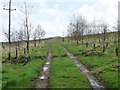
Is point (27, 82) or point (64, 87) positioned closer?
point (64, 87)

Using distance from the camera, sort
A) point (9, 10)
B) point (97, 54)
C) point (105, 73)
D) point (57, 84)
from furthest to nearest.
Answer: point (97, 54) → point (9, 10) → point (105, 73) → point (57, 84)

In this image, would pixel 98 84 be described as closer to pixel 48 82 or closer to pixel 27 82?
pixel 48 82

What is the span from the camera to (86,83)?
2573 cm

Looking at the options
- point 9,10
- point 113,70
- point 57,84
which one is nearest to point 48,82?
point 57,84

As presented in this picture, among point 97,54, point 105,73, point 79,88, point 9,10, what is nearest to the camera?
point 79,88

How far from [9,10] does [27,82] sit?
1044 inches

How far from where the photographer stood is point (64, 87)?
23.7 metres

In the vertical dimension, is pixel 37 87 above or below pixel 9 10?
below

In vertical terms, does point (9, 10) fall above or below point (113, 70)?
above

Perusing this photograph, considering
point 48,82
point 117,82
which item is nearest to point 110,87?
point 117,82

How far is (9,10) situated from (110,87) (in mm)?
30435

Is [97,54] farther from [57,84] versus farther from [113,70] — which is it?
[57,84]

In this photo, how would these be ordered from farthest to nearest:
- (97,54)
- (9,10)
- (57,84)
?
(97,54) < (9,10) < (57,84)

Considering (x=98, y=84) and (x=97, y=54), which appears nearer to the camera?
(x=98, y=84)
